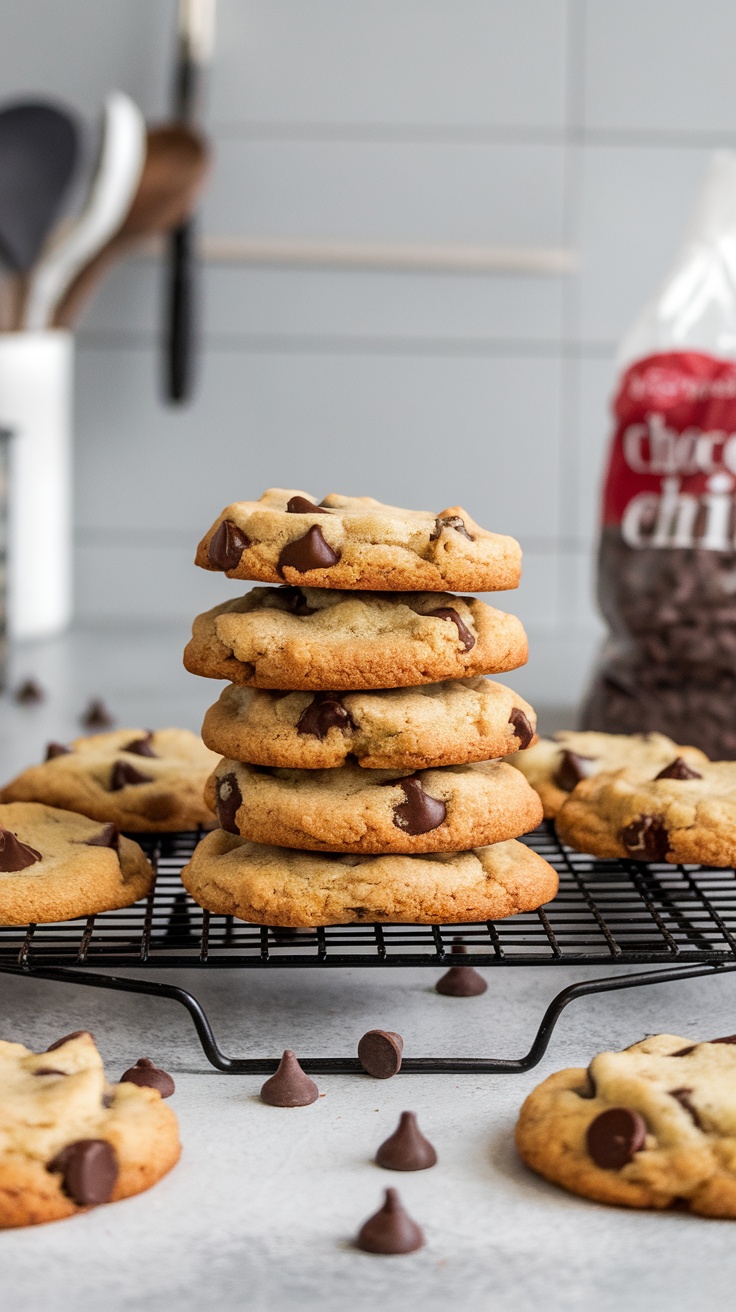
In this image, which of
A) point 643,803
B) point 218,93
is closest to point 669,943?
point 643,803

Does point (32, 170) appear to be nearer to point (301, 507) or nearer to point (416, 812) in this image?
point (301, 507)

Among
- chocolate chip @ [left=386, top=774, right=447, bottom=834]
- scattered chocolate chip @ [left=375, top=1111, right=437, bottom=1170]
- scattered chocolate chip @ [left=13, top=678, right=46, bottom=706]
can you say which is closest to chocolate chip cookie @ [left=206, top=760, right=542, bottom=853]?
chocolate chip @ [left=386, top=774, right=447, bottom=834]

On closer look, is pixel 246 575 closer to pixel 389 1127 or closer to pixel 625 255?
pixel 389 1127

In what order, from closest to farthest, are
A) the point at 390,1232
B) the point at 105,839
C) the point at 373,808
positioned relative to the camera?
1. the point at 390,1232
2. the point at 373,808
3. the point at 105,839

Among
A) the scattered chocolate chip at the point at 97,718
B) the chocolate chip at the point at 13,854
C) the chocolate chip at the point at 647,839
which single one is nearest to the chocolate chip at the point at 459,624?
the chocolate chip at the point at 647,839

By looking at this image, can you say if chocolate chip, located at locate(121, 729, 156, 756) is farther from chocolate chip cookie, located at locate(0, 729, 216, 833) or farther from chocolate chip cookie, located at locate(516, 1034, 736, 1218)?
chocolate chip cookie, located at locate(516, 1034, 736, 1218)

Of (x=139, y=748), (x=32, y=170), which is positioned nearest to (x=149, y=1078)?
(x=139, y=748)

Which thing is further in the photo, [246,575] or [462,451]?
[462,451]
